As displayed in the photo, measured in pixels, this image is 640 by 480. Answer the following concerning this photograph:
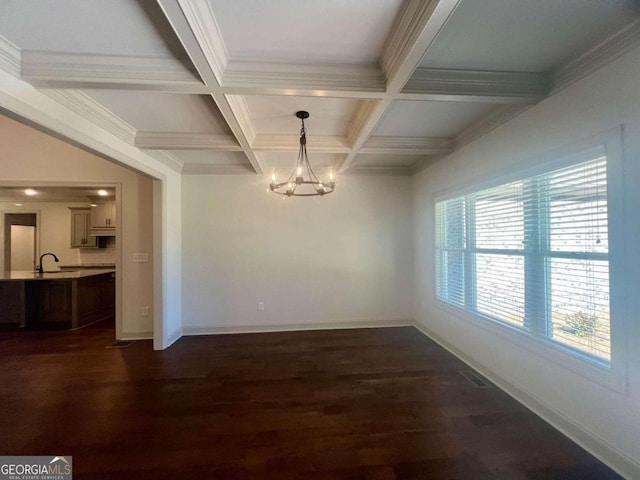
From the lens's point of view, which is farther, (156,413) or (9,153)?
(9,153)

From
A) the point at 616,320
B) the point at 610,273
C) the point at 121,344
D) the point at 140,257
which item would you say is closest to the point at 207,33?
the point at 610,273

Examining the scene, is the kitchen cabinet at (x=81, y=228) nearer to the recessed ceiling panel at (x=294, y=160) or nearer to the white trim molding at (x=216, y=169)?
the white trim molding at (x=216, y=169)

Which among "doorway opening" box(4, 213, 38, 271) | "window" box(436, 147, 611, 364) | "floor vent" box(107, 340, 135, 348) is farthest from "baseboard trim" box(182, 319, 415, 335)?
"doorway opening" box(4, 213, 38, 271)

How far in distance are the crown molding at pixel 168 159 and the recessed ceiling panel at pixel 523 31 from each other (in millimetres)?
3244

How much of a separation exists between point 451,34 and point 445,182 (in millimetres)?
2325

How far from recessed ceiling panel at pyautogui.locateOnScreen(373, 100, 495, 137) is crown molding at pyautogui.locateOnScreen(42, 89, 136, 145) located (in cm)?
263

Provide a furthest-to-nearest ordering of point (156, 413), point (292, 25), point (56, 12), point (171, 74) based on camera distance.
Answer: point (156, 413) < point (171, 74) < point (292, 25) < point (56, 12)

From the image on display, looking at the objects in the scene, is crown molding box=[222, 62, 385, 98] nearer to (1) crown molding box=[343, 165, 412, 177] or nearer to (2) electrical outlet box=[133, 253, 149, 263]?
(1) crown molding box=[343, 165, 412, 177]

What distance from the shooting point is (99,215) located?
6773 millimetres

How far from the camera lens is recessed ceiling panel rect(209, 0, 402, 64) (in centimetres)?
148

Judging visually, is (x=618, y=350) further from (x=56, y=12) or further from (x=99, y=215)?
(x=99, y=215)

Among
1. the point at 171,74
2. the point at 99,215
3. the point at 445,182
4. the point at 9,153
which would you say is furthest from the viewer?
the point at 99,215

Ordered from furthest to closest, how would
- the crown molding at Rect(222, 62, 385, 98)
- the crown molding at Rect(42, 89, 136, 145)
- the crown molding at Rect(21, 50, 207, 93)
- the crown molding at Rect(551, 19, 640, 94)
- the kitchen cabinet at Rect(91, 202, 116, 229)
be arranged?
the kitchen cabinet at Rect(91, 202, 116, 229), the crown molding at Rect(42, 89, 136, 145), the crown molding at Rect(222, 62, 385, 98), the crown molding at Rect(21, 50, 207, 93), the crown molding at Rect(551, 19, 640, 94)

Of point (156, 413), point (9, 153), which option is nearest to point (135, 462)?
point (156, 413)
